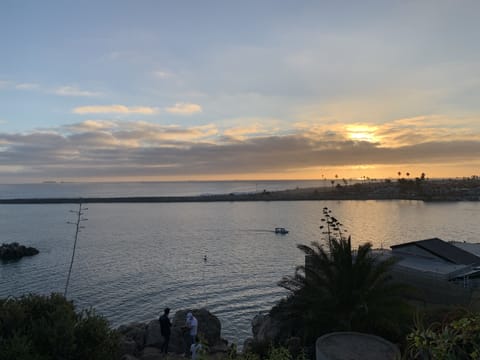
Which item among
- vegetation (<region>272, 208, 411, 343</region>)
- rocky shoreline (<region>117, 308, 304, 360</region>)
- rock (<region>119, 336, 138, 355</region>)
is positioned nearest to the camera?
vegetation (<region>272, 208, 411, 343</region>)

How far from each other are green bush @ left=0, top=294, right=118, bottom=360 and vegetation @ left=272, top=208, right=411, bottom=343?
28.7 feet

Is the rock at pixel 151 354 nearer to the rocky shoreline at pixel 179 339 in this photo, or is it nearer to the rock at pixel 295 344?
the rocky shoreline at pixel 179 339

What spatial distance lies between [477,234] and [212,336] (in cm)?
6453

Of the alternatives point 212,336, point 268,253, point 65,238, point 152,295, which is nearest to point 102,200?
point 65,238

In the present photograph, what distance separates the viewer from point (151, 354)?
Result: 56.5ft

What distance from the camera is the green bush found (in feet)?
25.2

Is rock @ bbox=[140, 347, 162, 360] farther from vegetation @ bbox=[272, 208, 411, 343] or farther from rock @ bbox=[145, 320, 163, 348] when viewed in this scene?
vegetation @ bbox=[272, 208, 411, 343]

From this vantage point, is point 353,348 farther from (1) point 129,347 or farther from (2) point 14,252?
(2) point 14,252

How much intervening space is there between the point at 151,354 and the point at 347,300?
935cm

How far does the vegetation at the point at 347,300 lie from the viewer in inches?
588

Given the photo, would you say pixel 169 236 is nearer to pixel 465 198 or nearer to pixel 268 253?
pixel 268 253

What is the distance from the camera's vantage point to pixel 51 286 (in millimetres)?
36625

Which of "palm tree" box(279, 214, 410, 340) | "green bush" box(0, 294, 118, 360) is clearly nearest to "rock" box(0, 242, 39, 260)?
"palm tree" box(279, 214, 410, 340)

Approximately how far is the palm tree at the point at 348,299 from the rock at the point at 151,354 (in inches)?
250
